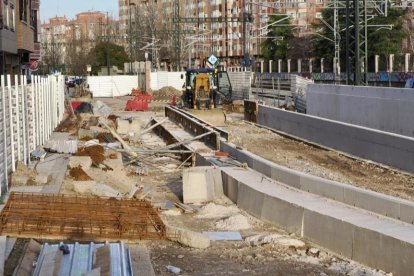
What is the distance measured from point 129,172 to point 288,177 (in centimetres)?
640

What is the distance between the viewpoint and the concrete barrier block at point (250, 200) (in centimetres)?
1309

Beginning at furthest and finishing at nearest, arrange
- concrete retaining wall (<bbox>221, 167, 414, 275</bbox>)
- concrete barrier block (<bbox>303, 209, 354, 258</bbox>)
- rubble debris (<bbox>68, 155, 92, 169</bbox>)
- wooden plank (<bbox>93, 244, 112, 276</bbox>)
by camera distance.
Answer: rubble debris (<bbox>68, 155, 92, 169</bbox>) < concrete barrier block (<bbox>303, 209, 354, 258</bbox>) < concrete retaining wall (<bbox>221, 167, 414, 275</bbox>) < wooden plank (<bbox>93, 244, 112, 276</bbox>)

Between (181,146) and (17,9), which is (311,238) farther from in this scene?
(17,9)

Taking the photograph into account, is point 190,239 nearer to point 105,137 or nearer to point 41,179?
point 41,179

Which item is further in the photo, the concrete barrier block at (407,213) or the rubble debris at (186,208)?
the rubble debris at (186,208)

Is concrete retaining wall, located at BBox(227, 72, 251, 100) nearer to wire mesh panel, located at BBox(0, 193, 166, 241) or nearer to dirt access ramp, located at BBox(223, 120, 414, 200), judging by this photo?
dirt access ramp, located at BBox(223, 120, 414, 200)

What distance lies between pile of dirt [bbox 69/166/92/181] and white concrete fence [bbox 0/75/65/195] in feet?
3.73

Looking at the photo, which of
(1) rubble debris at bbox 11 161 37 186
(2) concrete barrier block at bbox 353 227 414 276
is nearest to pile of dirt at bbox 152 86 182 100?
(1) rubble debris at bbox 11 161 37 186

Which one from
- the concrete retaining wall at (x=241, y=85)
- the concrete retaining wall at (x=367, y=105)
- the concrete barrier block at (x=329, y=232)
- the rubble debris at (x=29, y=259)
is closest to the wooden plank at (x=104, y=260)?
the rubble debris at (x=29, y=259)

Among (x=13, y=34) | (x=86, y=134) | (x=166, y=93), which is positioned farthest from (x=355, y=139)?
(x=166, y=93)

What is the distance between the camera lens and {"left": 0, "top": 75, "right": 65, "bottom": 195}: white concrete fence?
44.1ft

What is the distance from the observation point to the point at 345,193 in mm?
12367

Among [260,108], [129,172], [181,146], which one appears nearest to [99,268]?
[129,172]

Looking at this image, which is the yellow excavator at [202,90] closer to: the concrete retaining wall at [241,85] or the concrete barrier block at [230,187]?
the concrete retaining wall at [241,85]
